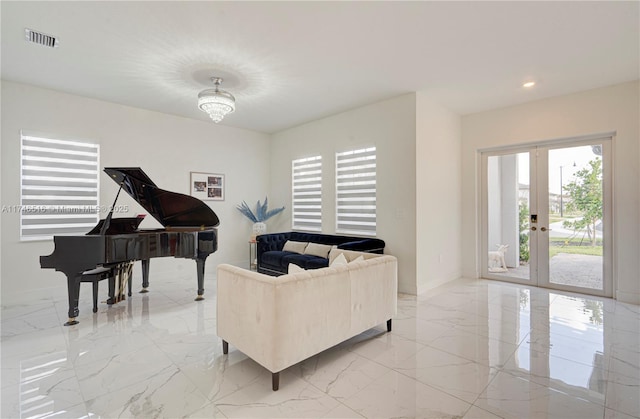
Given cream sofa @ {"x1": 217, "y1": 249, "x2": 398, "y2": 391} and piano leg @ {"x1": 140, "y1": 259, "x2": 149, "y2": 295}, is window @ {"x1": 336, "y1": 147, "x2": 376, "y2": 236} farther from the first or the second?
piano leg @ {"x1": 140, "y1": 259, "x2": 149, "y2": 295}

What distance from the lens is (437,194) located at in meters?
4.90

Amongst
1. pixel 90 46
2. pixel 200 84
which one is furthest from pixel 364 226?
pixel 90 46

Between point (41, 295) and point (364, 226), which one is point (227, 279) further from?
point (41, 295)

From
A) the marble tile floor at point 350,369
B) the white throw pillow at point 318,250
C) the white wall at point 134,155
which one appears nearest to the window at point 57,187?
the white wall at point 134,155

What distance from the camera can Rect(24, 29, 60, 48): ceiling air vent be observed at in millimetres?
2881

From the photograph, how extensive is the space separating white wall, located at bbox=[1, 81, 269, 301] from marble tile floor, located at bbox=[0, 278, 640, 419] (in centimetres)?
83

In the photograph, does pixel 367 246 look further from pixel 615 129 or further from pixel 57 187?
pixel 57 187

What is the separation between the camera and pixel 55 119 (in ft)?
14.4

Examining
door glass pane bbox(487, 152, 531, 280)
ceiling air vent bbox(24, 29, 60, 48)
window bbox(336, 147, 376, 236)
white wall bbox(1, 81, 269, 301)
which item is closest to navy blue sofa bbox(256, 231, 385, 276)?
window bbox(336, 147, 376, 236)

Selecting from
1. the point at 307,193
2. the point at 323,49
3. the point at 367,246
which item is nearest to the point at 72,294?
the point at 367,246

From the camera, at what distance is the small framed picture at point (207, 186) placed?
5.76 meters

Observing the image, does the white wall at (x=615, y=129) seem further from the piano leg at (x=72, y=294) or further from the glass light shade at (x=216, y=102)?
the piano leg at (x=72, y=294)

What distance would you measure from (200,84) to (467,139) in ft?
15.0

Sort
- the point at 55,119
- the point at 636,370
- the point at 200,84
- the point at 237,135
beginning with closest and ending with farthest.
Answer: the point at 636,370
the point at 200,84
the point at 55,119
the point at 237,135
